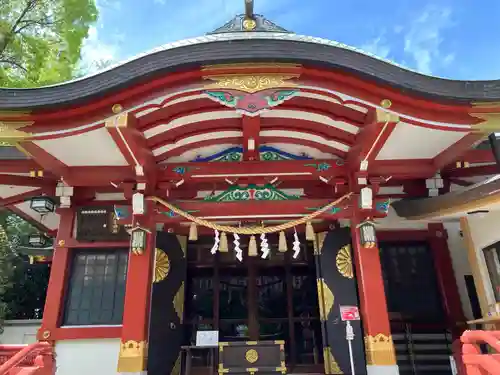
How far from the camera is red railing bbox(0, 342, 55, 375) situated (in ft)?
14.6

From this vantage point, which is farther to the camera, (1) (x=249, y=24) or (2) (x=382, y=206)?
(1) (x=249, y=24)

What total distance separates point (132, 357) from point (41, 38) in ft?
37.3

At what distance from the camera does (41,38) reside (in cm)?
1273

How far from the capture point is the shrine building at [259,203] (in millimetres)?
5000

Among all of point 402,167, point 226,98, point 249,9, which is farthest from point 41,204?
point 402,167

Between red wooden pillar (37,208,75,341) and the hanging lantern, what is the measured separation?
1.85 m

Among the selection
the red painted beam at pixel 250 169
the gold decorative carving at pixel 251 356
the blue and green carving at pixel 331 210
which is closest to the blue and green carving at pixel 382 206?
the blue and green carving at pixel 331 210

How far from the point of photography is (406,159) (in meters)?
6.80

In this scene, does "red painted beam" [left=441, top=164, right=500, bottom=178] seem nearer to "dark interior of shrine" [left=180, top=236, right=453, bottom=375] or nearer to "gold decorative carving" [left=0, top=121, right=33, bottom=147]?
"dark interior of shrine" [left=180, top=236, right=453, bottom=375]

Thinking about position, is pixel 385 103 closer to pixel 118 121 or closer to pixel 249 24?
pixel 249 24

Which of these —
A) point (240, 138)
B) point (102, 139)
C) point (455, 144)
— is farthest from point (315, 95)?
point (102, 139)

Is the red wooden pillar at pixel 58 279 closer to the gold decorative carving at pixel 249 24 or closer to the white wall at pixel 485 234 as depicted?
the gold decorative carving at pixel 249 24

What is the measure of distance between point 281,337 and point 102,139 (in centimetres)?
564

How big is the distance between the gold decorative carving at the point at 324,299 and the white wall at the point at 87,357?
12.5 ft
